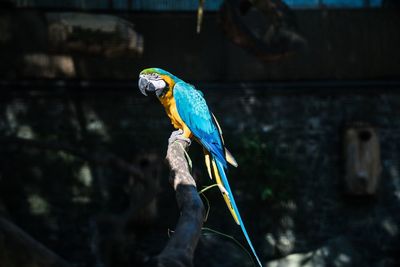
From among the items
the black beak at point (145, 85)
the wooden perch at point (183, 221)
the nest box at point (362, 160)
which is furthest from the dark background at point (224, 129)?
the wooden perch at point (183, 221)

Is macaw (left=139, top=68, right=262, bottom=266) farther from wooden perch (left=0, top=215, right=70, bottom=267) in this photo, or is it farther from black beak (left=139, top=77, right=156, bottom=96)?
wooden perch (left=0, top=215, right=70, bottom=267)

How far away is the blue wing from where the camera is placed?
254 centimetres

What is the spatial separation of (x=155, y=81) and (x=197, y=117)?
0.80ft

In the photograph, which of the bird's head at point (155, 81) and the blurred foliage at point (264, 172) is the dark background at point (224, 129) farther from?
the bird's head at point (155, 81)

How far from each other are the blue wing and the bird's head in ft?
0.13

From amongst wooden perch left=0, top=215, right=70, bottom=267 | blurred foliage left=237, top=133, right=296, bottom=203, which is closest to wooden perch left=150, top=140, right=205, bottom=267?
wooden perch left=0, top=215, right=70, bottom=267

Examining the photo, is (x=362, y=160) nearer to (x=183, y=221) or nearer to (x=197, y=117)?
(x=197, y=117)

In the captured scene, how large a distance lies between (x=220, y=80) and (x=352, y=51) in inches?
54.0

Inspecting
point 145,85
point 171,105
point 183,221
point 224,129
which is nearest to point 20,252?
point 183,221

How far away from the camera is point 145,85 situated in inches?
101

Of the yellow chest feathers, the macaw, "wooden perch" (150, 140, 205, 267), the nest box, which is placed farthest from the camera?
the nest box

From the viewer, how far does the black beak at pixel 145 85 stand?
2547mm

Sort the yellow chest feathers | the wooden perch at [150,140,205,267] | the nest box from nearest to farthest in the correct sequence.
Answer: the wooden perch at [150,140,205,267] < the yellow chest feathers < the nest box

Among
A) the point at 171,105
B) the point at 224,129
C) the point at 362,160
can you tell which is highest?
the point at 171,105
